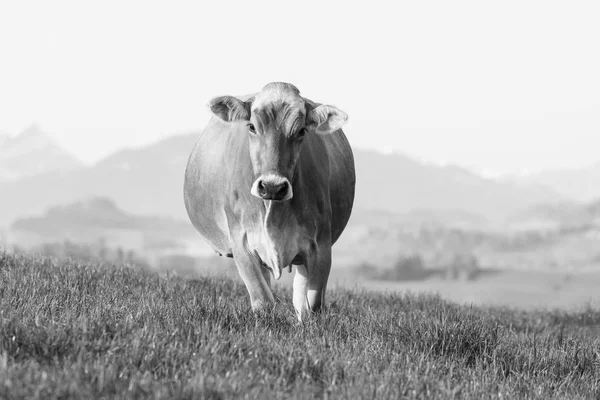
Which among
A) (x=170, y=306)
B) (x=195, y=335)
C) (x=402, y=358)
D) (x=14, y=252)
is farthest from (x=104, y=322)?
(x=14, y=252)

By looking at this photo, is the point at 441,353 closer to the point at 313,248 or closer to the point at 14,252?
the point at 313,248

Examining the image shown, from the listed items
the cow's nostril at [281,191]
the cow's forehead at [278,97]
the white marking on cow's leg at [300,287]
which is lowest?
the white marking on cow's leg at [300,287]

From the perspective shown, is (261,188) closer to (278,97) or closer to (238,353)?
(278,97)

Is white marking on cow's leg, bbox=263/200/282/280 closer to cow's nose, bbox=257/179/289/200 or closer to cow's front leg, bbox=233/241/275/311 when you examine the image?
cow's front leg, bbox=233/241/275/311

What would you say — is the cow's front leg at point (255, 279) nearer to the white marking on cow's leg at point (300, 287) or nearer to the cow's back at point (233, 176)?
the white marking on cow's leg at point (300, 287)

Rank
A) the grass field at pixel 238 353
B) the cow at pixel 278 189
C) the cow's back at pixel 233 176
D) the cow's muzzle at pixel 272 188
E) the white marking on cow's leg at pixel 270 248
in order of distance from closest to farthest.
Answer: the grass field at pixel 238 353, the cow's muzzle at pixel 272 188, the cow at pixel 278 189, the white marking on cow's leg at pixel 270 248, the cow's back at pixel 233 176

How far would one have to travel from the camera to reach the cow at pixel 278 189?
8.27 meters

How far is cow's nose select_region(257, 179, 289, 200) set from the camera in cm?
802

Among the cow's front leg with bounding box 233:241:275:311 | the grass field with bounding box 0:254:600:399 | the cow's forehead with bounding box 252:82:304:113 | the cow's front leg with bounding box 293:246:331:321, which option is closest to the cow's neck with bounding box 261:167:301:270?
the cow's front leg with bounding box 233:241:275:311

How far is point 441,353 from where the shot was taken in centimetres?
735

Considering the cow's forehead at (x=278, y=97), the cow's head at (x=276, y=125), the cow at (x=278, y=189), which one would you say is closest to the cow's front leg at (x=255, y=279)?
the cow at (x=278, y=189)

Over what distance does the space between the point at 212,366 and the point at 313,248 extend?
125 inches

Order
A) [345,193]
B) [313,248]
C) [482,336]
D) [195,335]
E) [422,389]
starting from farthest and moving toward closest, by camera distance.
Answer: [345,193] → [313,248] → [482,336] → [195,335] → [422,389]

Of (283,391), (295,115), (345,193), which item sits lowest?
(283,391)
